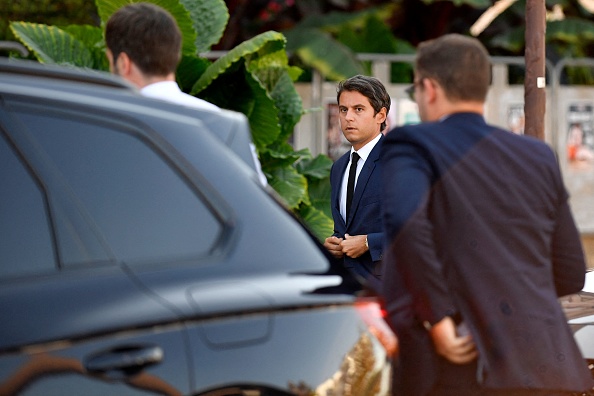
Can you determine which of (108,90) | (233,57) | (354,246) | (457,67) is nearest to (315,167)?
(233,57)

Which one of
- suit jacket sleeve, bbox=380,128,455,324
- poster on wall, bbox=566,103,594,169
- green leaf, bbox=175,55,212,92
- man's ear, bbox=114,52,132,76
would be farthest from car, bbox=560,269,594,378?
poster on wall, bbox=566,103,594,169

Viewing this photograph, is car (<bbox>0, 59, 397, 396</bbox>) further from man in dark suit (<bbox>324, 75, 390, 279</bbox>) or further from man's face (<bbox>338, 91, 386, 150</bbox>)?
man's face (<bbox>338, 91, 386, 150</bbox>)

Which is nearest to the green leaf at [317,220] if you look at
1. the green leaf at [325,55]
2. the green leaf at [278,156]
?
the green leaf at [278,156]

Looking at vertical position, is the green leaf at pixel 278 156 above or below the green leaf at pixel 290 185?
above

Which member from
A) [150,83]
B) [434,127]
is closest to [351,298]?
[434,127]

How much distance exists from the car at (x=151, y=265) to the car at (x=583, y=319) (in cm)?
231

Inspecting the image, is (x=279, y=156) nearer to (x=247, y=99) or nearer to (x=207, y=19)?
(x=247, y=99)

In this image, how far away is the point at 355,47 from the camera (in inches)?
657

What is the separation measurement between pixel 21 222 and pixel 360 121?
308 centimetres

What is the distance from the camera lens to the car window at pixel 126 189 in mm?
2877

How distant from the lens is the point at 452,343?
3.55 meters

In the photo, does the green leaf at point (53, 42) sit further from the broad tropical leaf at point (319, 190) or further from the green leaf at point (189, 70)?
the broad tropical leaf at point (319, 190)

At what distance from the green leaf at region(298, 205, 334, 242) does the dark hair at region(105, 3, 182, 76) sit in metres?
5.11

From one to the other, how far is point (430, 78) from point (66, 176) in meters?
1.31
